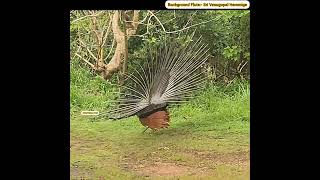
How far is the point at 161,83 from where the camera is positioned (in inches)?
181

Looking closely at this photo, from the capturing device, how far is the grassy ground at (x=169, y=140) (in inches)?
175

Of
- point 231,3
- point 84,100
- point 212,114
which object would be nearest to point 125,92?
point 84,100

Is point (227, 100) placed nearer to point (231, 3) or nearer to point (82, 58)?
point (231, 3)

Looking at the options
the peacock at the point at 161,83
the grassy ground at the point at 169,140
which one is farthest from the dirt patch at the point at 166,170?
the peacock at the point at 161,83

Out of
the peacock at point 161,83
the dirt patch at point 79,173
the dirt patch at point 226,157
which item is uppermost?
the peacock at point 161,83

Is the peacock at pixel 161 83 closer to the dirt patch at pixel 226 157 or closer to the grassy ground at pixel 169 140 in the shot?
the grassy ground at pixel 169 140

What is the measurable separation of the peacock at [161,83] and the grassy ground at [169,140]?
0.07 metres

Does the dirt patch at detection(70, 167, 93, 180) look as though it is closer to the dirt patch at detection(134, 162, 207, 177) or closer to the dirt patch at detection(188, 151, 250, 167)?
the dirt patch at detection(134, 162, 207, 177)

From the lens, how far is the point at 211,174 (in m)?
4.42

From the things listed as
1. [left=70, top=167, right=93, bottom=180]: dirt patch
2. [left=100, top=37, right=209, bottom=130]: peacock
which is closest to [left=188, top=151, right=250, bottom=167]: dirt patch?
[left=100, top=37, right=209, bottom=130]: peacock

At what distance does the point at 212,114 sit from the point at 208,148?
0.27m

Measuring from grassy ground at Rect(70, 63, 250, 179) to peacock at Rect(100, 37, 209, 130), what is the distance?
0.07 metres

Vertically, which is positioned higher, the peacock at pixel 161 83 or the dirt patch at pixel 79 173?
the peacock at pixel 161 83

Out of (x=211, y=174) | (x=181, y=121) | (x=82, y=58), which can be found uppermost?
(x=82, y=58)
